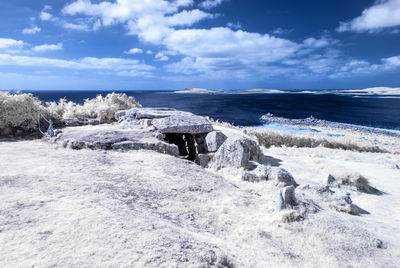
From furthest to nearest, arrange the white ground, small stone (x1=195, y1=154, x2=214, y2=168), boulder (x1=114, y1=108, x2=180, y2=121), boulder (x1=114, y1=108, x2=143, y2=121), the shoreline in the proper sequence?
1. the shoreline
2. boulder (x1=114, y1=108, x2=143, y2=121)
3. boulder (x1=114, y1=108, x2=180, y2=121)
4. small stone (x1=195, y1=154, x2=214, y2=168)
5. the white ground

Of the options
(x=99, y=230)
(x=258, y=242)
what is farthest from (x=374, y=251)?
(x=99, y=230)

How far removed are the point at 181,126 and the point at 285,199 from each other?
6700 millimetres

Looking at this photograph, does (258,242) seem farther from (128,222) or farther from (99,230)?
(99,230)

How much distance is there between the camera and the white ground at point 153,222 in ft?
11.1

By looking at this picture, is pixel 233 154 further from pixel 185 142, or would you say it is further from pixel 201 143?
pixel 185 142

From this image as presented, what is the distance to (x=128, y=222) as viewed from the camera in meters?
4.16

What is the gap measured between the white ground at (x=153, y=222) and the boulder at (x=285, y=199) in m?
0.23

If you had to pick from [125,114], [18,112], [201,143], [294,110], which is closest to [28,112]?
[18,112]

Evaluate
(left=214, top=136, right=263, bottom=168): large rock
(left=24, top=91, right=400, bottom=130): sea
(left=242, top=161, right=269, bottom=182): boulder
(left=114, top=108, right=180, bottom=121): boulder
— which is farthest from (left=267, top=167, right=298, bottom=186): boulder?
(left=24, top=91, right=400, bottom=130): sea

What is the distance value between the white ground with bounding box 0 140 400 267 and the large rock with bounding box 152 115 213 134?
10.8 feet

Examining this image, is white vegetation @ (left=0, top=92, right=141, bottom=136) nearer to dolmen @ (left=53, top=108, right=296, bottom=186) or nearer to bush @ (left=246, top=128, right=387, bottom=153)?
dolmen @ (left=53, top=108, right=296, bottom=186)

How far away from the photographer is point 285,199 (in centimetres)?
581

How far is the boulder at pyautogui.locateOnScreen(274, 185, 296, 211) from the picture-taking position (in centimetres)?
575

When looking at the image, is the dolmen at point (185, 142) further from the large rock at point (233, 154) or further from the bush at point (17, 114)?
the bush at point (17, 114)
